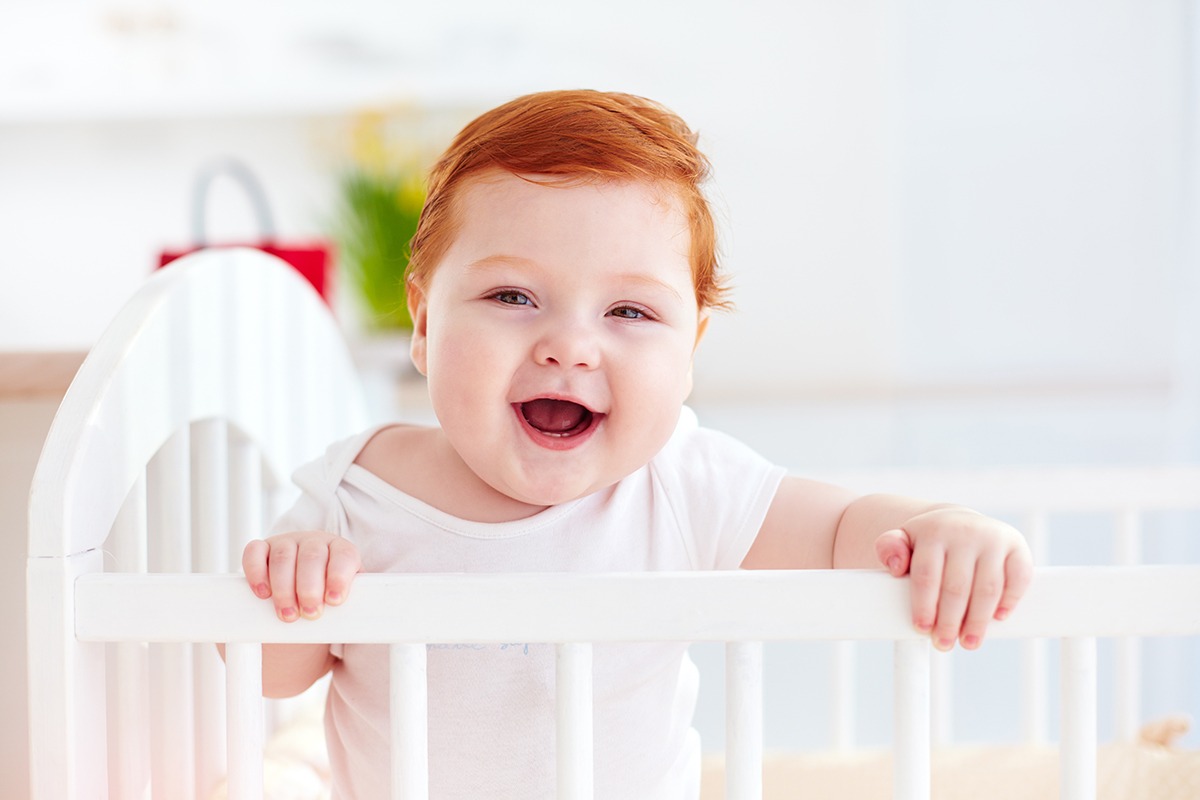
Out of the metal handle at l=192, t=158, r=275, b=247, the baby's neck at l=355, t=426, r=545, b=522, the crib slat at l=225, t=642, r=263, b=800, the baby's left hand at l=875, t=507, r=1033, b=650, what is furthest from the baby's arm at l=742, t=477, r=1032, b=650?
the metal handle at l=192, t=158, r=275, b=247

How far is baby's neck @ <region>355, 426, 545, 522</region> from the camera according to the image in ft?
2.77

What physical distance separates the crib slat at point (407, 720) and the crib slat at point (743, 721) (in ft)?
0.52

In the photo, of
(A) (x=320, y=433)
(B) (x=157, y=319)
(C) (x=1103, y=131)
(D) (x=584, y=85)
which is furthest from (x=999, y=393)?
(B) (x=157, y=319)

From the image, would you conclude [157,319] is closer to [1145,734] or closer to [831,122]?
[1145,734]

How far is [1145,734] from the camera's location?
1.15m

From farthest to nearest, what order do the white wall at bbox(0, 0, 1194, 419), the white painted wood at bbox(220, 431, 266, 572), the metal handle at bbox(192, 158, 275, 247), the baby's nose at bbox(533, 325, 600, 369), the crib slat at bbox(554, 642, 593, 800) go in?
1. the white wall at bbox(0, 0, 1194, 419)
2. the metal handle at bbox(192, 158, 275, 247)
3. the white painted wood at bbox(220, 431, 266, 572)
4. the baby's nose at bbox(533, 325, 600, 369)
5. the crib slat at bbox(554, 642, 593, 800)

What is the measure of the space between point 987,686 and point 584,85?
1405 mm

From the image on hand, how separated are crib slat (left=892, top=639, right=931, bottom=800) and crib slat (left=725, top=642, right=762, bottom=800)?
7 cm

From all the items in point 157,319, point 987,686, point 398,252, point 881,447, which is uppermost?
point 398,252

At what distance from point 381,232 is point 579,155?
1590 millimetres

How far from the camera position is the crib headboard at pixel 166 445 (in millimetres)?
657

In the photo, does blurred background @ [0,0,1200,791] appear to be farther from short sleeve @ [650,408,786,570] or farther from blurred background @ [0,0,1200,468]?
short sleeve @ [650,408,786,570]

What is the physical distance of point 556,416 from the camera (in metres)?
0.77

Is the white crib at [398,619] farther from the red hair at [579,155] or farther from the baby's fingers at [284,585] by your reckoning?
the red hair at [579,155]
